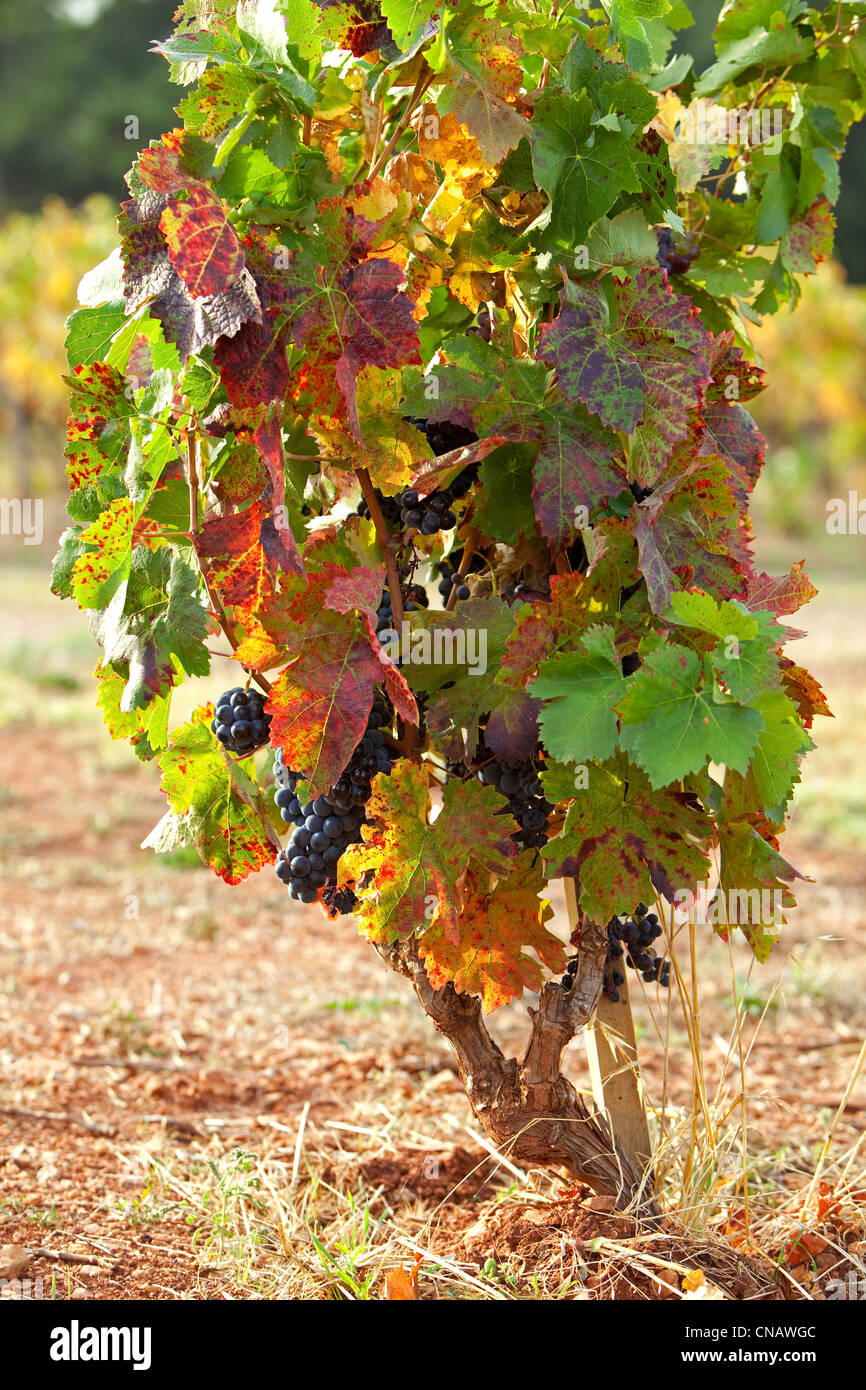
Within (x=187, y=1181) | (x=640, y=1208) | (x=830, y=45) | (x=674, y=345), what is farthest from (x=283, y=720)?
(x=830, y=45)

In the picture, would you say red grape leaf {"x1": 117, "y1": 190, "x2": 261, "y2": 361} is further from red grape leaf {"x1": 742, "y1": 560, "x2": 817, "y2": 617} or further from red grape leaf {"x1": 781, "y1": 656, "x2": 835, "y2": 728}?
red grape leaf {"x1": 781, "y1": 656, "x2": 835, "y2": 728}

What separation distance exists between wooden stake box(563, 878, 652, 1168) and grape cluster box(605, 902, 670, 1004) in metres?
0.03

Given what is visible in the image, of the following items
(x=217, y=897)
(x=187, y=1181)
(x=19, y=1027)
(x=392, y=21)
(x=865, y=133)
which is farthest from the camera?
(x=865, y=133)

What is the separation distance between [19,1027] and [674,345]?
7.35ft

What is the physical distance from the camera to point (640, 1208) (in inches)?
71.8

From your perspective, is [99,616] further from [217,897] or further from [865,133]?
[865,133]

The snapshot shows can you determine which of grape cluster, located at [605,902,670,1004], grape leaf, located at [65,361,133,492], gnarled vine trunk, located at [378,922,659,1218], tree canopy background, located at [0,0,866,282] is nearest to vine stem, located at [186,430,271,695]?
grape leaf, located at [65,361,133,492]

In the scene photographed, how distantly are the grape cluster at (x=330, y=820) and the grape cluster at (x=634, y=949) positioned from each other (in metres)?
0.37

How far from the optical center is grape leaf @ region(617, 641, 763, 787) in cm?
132

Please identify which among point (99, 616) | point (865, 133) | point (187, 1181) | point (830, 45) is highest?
point (865, 133)

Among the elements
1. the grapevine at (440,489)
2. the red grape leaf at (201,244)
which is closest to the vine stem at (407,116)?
the grapevine at (440,489)

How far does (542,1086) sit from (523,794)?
1.48 ft

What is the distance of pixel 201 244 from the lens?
130 centimetres
